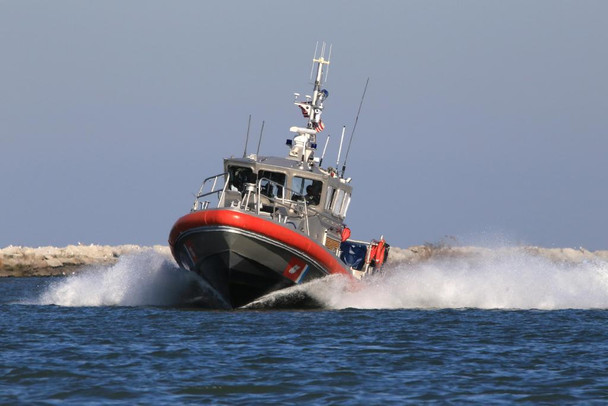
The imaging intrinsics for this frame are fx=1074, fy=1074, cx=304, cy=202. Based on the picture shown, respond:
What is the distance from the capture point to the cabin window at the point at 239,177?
24.0 meters

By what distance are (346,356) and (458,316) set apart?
7868 millimetres

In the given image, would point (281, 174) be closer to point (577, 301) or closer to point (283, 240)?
point (283, 240)

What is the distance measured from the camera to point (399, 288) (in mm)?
26406

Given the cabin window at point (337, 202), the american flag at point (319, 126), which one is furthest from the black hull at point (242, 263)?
the american flag at point (319, 126)

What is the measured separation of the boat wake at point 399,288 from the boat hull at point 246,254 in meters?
0.60

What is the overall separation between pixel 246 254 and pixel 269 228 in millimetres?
756

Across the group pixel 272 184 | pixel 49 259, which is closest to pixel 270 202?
pixel 272 184

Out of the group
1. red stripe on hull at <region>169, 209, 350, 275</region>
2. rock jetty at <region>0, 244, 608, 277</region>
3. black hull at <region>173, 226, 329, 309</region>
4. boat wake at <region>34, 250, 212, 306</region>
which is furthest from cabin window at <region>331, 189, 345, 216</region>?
rock jetty at <region>0, 244, 608, 277</region>

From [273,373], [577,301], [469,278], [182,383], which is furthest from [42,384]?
[577,301]

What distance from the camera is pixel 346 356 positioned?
16062 millimetres

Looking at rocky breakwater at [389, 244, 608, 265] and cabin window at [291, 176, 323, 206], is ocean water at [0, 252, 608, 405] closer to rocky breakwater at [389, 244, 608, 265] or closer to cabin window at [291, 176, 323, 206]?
cabin window at [291, 176, 323, 206]

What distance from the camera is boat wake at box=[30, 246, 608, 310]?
24.4 m

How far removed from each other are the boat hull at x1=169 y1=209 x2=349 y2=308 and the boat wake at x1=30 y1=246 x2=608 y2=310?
60 centimetres

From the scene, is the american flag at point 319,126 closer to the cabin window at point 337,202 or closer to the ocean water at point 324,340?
the cabin window at point 337,202
